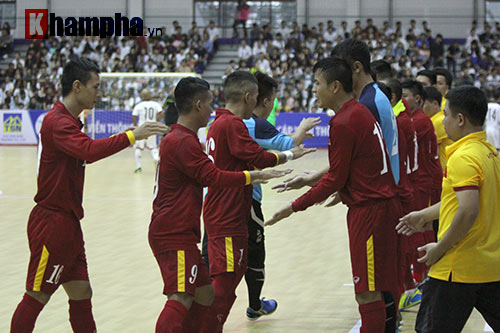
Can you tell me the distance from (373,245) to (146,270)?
4.16 m

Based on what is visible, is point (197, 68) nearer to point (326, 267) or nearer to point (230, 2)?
point (230, 2)

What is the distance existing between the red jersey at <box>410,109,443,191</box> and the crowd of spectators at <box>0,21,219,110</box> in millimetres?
21951

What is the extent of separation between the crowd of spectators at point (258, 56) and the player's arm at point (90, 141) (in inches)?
797

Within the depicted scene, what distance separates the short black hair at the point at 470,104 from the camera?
410cm

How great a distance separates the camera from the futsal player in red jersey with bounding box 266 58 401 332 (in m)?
4.47

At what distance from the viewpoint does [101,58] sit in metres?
30.9

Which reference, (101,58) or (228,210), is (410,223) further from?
(101,58)

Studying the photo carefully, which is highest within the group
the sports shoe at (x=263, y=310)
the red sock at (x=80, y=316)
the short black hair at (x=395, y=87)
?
the short black hair at (x=395, y=87)

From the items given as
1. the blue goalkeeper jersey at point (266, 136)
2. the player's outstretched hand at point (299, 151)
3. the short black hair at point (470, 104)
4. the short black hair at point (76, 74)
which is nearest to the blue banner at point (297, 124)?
the blue goalkeeper jersey at point (266, 136)

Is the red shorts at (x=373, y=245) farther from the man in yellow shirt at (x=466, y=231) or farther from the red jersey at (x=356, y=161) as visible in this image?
the man in yellow shirt at (x=466, y=231)

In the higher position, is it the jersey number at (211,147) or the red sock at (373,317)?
the jersey number at (211,147)

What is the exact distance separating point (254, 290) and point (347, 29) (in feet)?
85.0

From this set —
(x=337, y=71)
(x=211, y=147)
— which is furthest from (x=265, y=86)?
(x=337, y=71)

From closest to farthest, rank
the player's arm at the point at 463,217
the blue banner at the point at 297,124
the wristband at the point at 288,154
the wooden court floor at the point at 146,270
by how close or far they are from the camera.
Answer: the player's arm at the point at 463,217, the wristband at the point at 288,154, the wooden court floor at the point at 146,270, the blue banner at the point at 297,124
